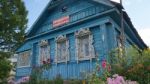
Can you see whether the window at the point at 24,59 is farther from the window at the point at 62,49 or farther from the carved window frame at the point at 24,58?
the window at the point at 62,49

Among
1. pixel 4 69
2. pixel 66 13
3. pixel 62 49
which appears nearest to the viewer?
pixel 4 69

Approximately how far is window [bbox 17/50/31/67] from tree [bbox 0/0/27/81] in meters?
4.03

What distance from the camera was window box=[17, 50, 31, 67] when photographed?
19.2 m

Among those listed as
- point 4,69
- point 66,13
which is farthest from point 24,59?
point 66,13

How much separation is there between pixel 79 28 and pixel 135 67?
5914 mm

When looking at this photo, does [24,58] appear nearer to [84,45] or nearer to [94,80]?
[84,45]

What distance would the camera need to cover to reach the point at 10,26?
14805 mm

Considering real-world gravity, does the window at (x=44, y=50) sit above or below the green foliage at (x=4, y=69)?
above

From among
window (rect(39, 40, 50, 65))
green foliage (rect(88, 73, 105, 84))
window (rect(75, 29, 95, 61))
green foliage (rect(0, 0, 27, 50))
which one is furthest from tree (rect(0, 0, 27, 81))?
green foliage (rect(88, 73, 105, 84))

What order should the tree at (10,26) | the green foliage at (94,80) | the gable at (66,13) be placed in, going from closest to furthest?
the green foliage at (94,80), the gable at (66,13), the tree at (10,26)

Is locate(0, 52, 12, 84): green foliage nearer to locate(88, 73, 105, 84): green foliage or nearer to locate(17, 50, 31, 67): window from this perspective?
locate(17, 50, 31, 67): window

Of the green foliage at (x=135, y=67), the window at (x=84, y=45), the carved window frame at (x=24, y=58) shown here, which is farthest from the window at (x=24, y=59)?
the green foliage at (x=135, y=67)

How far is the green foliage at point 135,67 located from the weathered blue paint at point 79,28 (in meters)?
1.57

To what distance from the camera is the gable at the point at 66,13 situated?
541 inches
